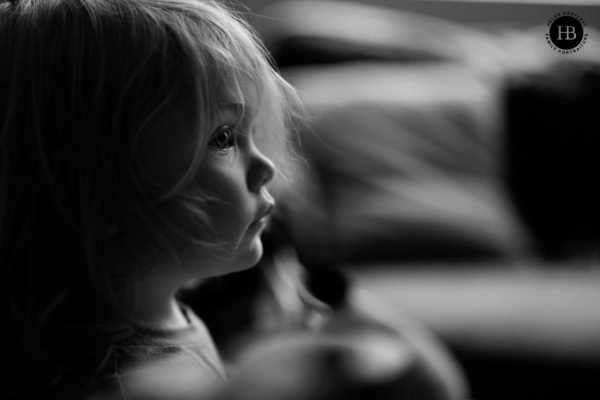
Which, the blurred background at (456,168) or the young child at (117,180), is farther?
the blurred background at (456,168)

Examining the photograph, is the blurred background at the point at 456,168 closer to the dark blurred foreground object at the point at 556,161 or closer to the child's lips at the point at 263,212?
the dark blurred foreground object at the point at 556,161

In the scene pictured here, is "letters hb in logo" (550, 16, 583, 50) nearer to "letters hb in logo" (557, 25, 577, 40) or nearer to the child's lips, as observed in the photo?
"letters hb in logo" (557, 25, 577, 40)

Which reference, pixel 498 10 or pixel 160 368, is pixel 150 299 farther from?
pixel 498 10

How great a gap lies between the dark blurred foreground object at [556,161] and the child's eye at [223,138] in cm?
26

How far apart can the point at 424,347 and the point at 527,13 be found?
0.27 m

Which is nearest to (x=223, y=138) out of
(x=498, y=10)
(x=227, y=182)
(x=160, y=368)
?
(x=227, y=182)

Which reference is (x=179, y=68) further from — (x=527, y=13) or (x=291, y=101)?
(x=527, y=13)

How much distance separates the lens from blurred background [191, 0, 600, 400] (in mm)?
466

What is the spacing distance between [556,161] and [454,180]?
0.27 ft

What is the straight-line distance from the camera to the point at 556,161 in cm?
51

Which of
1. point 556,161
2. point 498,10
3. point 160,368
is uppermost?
point 498,10

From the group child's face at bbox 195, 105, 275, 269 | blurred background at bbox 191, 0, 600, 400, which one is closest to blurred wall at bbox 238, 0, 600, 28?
blurred background at bbox 191, 0, 600, 400

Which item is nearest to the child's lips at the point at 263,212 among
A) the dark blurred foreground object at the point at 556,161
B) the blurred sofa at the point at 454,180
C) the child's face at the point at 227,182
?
the child's face at the point at 227,182

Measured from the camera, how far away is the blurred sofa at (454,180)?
462 mm
